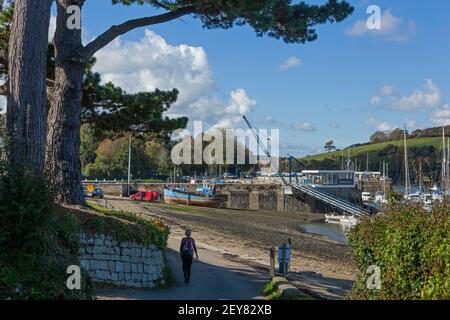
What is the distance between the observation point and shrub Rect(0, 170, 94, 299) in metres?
9.34

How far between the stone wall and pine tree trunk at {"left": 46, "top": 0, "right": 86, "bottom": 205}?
2487 millimetres

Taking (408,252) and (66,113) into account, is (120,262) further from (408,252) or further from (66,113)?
(408,252)

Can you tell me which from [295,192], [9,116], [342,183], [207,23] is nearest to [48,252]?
[9,116]

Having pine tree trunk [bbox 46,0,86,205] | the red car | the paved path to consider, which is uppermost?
pine tree trunk [bbox 46,0,86,205]

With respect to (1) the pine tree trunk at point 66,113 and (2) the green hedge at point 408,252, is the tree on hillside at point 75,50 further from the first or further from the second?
(2) the green hedge at point 408,252

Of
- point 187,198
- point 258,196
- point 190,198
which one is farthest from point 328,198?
point 187,198

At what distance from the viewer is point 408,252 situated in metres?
8.85

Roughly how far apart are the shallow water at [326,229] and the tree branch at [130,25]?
3213 cm

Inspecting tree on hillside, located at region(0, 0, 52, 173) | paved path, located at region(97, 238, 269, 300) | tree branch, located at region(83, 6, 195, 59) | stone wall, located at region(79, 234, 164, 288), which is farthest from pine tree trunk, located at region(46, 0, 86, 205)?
paved path, located at region(97, 238, 269, 300)

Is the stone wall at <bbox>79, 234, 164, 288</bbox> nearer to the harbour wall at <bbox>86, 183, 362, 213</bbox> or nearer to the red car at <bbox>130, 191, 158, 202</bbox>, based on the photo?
the red car at <bbox>130, 191, 158, 202</bbox>

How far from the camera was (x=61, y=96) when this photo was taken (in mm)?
16594
